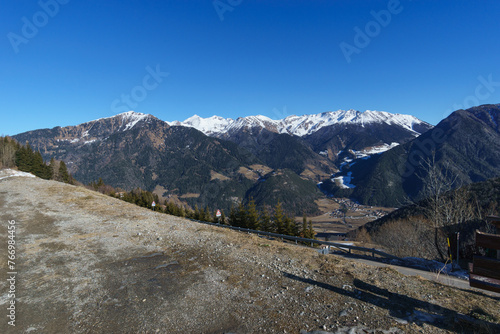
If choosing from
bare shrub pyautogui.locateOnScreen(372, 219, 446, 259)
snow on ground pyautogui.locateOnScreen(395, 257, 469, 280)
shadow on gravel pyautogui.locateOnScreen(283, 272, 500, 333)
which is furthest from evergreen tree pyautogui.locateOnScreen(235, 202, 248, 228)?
shadow on gravel pyautogui.locateOnScreen(283, 272, 500, 333)

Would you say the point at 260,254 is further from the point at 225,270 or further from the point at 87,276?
the point at 87,276

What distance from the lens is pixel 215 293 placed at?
9.37 metres

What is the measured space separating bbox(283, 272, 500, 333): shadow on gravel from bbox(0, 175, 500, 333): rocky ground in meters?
0.03

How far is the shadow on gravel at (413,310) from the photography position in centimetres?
684

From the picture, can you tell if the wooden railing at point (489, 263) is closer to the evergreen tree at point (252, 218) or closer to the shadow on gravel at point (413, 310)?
the shadow on gravel at point (413, 310)

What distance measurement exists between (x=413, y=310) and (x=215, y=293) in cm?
665

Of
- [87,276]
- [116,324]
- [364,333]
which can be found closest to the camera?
[364,333]

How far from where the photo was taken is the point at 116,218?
2358 cm

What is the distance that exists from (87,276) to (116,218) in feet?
44.2

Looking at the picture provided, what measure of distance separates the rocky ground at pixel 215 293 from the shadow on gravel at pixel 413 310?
0.03 metres

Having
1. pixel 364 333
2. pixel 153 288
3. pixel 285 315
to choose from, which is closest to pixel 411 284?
pixel 364 333

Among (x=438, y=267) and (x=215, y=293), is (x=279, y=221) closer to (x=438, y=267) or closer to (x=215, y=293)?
(x=438, y=267)

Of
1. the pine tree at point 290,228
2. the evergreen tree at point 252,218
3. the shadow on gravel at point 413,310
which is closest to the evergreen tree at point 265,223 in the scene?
the evergreen tree at point 252,218

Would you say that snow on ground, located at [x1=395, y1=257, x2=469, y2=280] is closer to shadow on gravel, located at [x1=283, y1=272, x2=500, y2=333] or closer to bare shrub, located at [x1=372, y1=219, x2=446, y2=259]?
shadow on gravel, located at [x1=283, y1=272, x2=500, y2=333]
